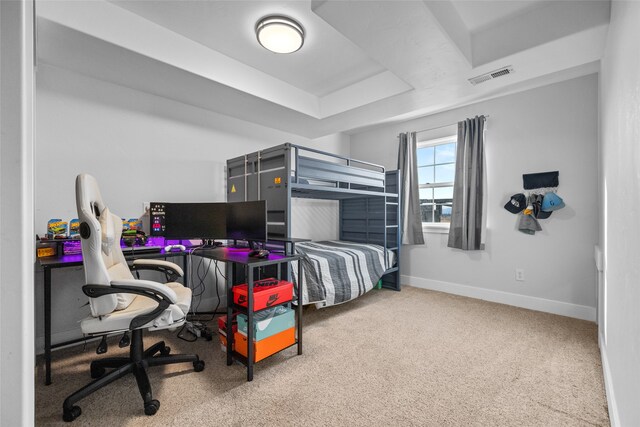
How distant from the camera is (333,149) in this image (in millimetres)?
4734

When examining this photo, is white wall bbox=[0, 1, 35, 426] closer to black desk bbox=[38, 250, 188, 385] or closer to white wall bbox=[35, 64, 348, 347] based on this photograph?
black desk bbox=[38, 250, 188, 385]

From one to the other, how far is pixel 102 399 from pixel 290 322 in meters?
1.15

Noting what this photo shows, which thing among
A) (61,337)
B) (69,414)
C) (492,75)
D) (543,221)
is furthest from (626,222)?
(61,337)

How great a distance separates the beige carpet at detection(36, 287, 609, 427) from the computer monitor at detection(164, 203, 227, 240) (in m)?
0.90

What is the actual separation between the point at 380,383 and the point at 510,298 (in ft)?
7.92

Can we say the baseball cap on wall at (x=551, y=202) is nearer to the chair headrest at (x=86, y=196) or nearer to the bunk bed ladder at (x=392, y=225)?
the bunk bed ladder at (x=392, y=225)

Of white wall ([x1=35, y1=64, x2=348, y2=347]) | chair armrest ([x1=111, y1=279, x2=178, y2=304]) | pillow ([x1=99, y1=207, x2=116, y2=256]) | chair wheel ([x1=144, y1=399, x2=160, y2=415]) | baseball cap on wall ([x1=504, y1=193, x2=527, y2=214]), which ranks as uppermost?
white wall ([x1=35, y1=64, x2=348, y2=347])

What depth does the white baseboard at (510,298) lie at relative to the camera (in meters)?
2.90

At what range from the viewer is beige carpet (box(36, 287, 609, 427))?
150 cm

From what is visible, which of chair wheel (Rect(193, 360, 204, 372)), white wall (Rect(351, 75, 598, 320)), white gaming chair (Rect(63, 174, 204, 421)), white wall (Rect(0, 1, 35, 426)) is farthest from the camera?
white wall (Rect(351, 75, 598, 320))

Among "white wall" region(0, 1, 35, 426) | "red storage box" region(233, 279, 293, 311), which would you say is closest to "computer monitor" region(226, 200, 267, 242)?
"red storage box" region(233, 279, 293, 311)

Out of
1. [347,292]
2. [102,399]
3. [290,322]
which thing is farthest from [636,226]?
[102,399]

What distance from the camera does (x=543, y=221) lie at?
124 inches

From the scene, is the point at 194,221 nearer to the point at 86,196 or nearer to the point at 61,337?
the point at 86,196
